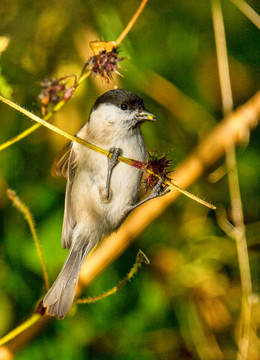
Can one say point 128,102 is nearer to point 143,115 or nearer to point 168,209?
point 143,115

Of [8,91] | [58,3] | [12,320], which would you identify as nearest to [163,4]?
[58,3]

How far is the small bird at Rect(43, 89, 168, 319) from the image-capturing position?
1369mm

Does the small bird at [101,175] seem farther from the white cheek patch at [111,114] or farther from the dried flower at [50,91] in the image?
the dried flower at [50,91]

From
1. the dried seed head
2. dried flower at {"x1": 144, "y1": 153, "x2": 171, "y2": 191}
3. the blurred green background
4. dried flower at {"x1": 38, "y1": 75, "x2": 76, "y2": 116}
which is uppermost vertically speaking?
the dried seed head

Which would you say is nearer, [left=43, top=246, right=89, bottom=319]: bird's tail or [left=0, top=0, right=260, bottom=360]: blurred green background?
[left=43, top=246, right=89, bottom=319]: bird's tail

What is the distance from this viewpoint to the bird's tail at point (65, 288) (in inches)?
44.2

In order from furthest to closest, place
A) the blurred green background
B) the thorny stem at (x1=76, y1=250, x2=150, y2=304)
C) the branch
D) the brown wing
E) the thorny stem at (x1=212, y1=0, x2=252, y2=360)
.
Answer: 1. the blurred green background
2. the branch
3. the thorny stem at (x1=212, y1=0, x2=252, y2=360)
4. the brown wing
5. the thorny stem at (x1=76, y1=250, x2=150, y2=304)

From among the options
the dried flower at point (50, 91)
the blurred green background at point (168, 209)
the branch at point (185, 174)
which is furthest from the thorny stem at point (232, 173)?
the dried flower at point (50, 91)

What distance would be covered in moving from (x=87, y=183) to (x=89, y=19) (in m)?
0.97

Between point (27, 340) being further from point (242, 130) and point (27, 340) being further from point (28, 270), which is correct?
point (242, 130)

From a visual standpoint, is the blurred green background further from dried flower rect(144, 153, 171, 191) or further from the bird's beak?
dried flower rect(144, 153, 171, 191)

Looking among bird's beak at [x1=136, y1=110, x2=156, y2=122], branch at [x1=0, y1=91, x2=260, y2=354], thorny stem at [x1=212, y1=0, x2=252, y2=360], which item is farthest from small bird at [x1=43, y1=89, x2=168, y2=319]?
thorny stem at [x1=212, y1=0, x2=252, y2=360]

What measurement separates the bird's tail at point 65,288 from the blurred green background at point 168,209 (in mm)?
405

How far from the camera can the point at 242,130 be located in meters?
1.76
